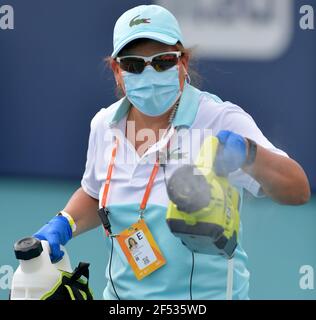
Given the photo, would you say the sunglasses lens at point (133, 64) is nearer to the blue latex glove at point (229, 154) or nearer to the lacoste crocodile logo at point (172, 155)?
the lacoste crocodile logo at point (172, 155)

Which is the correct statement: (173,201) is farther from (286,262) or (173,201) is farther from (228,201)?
(286,262)

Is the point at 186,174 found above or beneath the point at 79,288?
above

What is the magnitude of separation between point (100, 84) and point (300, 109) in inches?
38.1

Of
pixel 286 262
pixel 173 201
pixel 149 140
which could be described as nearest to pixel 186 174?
pixel 173 201

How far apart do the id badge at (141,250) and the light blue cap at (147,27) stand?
0.50m

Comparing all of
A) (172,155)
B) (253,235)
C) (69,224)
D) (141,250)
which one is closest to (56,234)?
(69,224)

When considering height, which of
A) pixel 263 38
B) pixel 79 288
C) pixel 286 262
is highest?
pixel 263 38

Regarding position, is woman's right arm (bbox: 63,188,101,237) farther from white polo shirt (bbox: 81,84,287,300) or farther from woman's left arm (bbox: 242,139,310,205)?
woman's left arm (bbox: 242,139,310,205)

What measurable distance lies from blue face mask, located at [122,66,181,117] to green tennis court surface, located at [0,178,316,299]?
1.67 meters

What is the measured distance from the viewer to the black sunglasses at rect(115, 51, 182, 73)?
2.64 meters

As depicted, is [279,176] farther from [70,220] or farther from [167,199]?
[70,220]

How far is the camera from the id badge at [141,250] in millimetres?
2539

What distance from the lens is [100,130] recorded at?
2.81 meters
